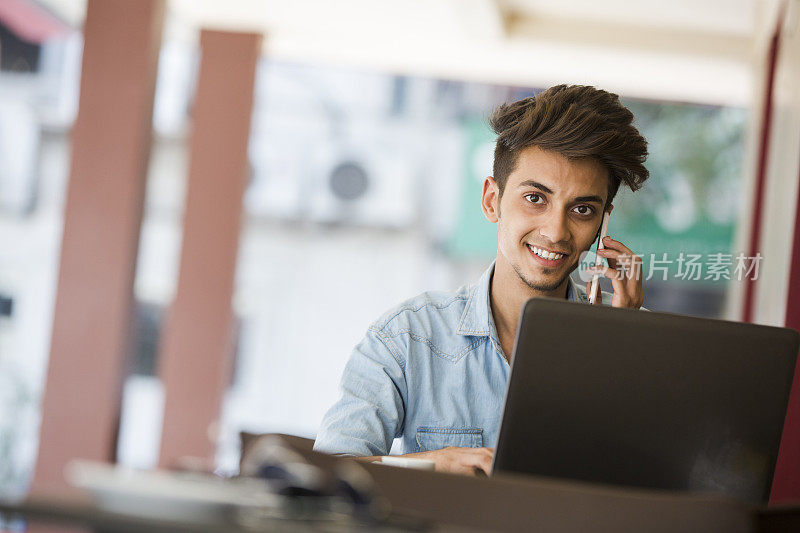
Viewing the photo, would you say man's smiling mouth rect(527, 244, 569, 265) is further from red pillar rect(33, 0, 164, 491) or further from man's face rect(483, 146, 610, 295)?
red pillar rect(33, 0, 164, 491)

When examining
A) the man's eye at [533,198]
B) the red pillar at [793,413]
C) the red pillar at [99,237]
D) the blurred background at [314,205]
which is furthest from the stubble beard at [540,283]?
the blurred background at [314,205]

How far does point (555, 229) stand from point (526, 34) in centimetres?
407

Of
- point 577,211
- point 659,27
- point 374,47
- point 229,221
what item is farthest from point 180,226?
point 577,211

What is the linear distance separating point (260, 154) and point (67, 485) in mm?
9900

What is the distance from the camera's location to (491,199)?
6.89ft

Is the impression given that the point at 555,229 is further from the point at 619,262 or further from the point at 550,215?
the point at 619,262

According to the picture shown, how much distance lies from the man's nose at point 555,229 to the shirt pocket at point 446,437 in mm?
397

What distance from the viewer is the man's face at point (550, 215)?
6.08 feet

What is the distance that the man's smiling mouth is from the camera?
6.13 ft

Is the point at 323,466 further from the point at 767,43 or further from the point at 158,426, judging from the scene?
the point at 158,426

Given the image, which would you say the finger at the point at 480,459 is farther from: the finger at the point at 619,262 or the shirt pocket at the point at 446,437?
the finger at the point at 619,262

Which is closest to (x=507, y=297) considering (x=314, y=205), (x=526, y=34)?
(x=526, y=34)

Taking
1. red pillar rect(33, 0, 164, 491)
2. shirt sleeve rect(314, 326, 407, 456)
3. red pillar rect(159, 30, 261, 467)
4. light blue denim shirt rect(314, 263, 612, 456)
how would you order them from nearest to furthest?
shirt sleeve rect(314, 326, 407, 456)
light blue denim shirt rect(314, 263, 612, 456)
red pillar rect(33, 0, 164, 491)
red pillar rect(159, 30, 261, 467)

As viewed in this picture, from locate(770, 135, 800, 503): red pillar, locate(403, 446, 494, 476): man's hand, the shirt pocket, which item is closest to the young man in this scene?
the shirt pocket
